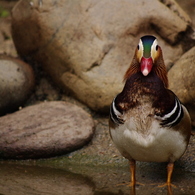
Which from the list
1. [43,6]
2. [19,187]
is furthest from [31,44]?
[19,187]

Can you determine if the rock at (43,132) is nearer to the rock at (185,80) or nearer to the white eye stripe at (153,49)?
the rock at (185,80)

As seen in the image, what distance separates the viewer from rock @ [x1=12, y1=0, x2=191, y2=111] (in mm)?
5273

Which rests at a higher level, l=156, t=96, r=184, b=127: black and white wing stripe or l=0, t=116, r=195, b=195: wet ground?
l=156, t=96, r=184, b=127: black and white wing stripe

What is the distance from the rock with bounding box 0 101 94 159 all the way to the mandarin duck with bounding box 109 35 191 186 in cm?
106

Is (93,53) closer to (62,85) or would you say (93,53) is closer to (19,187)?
(62,85)

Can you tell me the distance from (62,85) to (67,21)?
2.85ft

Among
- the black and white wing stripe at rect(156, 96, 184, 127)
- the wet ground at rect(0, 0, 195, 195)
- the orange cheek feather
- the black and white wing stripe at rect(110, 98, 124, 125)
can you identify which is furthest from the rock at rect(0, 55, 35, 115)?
the black and white wing stripe at rect(156, 96, 184, 127)

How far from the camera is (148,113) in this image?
3.40m

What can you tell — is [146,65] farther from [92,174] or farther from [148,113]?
[92,174]

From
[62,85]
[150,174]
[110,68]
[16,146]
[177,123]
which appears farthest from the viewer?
[62,85]

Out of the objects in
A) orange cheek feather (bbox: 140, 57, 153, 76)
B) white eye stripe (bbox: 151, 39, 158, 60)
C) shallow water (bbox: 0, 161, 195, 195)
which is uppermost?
white eye stripe (bbox: 151, 39, 158, 60)

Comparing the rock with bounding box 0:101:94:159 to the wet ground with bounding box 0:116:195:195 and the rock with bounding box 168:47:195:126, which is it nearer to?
the wet ground with bounding box 0:116:195:195

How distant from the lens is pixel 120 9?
17.8 ft

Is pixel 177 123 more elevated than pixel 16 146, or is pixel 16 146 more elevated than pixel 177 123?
pixel 177 123
